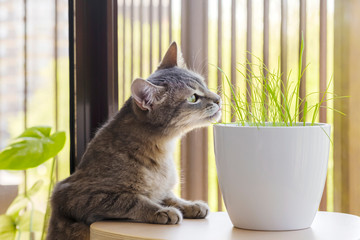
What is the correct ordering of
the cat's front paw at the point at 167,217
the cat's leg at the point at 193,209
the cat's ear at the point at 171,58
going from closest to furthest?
1. the cat's front paw at the point at 167,217
2. the cat's leg at the point at 193,209
3. the cat's ear at the point at 171,58

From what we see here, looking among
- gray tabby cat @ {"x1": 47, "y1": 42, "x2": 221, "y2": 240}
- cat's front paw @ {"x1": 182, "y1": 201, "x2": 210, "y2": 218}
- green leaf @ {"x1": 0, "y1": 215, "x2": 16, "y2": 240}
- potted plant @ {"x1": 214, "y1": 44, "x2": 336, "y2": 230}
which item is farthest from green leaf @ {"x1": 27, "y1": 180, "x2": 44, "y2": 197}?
potted plant @ {"x1": 214, "y1": 44, "x2": 336, "y2": 230}

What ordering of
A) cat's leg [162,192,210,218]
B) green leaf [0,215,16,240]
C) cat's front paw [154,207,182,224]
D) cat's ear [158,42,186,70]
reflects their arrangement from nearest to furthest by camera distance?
cat's front paw [154,207,182,224]
cat's leg [162,192,210,218]
cat's ear [158,42,186,70]
green leaf [0,215,16,240]

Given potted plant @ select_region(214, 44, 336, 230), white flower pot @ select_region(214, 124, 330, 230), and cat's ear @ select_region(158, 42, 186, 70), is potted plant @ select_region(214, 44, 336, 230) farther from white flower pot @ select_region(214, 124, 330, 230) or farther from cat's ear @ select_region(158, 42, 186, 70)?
cat's ear @ select_region(158, 42, 186, 70)

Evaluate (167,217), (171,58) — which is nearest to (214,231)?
(167,217)

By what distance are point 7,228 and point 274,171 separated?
1.05 m

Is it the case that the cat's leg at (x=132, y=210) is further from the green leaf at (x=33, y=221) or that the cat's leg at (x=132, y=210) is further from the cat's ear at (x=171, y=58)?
the green leaf at (x=33, y=221)

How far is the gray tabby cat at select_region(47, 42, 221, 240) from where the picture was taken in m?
1.18

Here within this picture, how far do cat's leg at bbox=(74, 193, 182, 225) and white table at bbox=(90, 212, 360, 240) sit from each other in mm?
19

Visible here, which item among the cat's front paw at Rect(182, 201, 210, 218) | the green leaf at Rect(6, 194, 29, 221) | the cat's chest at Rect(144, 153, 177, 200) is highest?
the cat's chest at Rect(144, 153, 177, 200)

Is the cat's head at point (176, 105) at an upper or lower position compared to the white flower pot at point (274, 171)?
upper

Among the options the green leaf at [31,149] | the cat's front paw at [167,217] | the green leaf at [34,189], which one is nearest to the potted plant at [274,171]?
the cat's front paw at [167,217]

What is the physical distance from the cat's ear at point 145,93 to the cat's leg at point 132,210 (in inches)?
9.3

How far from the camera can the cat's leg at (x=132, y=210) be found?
1.12 m

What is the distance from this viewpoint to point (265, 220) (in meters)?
1.04
